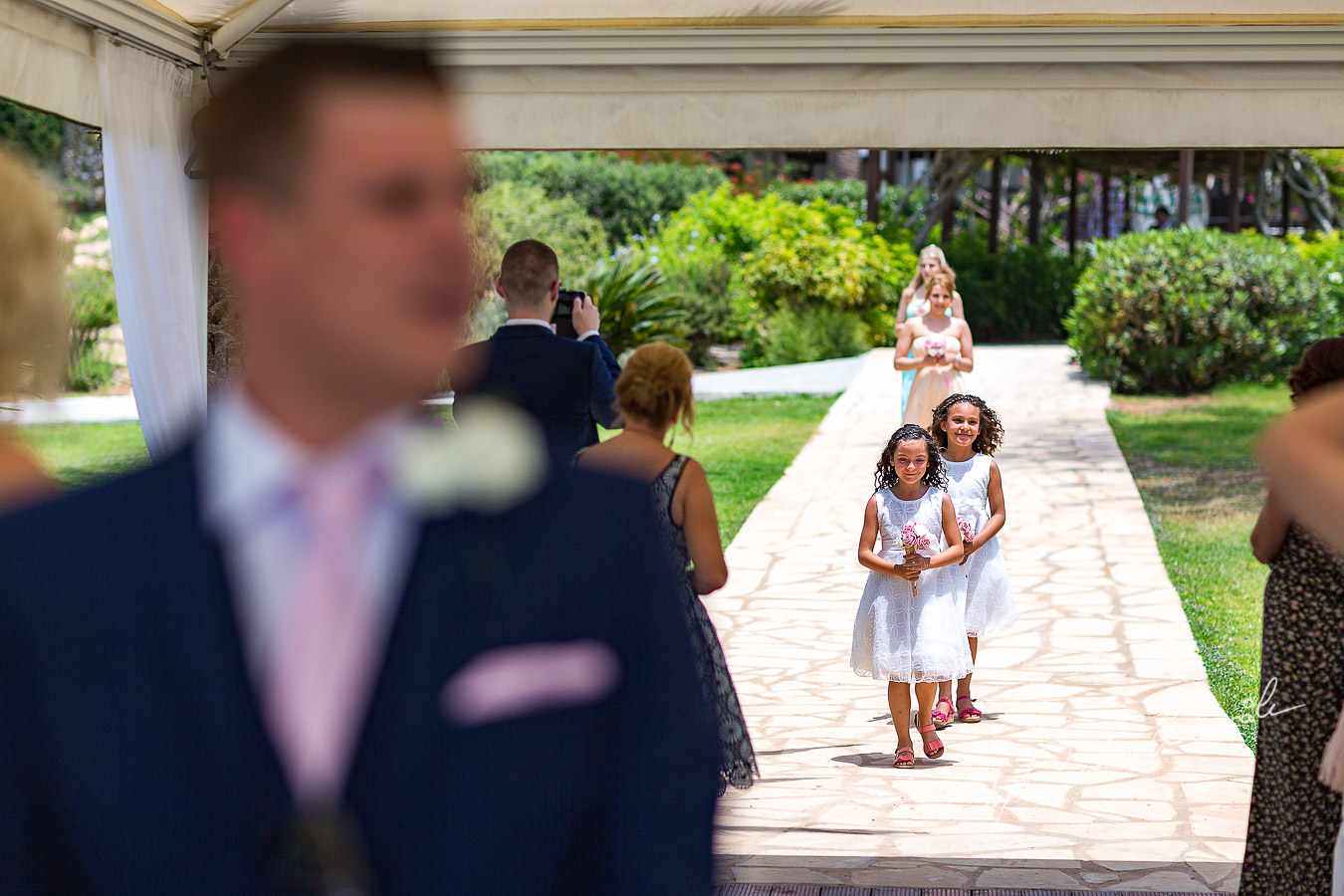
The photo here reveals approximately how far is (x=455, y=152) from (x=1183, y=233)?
783 inches

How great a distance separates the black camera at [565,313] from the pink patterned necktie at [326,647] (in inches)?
193

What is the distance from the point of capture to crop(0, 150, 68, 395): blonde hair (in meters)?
1.99

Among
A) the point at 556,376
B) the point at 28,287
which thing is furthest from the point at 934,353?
the point at 28,287

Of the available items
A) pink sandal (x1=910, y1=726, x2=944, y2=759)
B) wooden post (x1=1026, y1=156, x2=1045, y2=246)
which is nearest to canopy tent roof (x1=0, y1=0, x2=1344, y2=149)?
pink sandal (x1=910, y1=726, x2=944, y2=759)

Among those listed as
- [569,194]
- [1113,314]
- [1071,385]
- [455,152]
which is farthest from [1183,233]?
[455,152]

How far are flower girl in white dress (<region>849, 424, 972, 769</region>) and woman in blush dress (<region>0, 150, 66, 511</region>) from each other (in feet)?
13.1

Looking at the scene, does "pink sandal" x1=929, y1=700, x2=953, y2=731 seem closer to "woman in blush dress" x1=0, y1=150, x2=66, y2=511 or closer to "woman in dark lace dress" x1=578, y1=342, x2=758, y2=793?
"woman in dark lace dress" x1=578, y1=342, x2=758, y2=793

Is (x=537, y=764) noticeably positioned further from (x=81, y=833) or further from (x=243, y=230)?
(x=243, y=230)

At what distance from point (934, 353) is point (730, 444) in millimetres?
6296

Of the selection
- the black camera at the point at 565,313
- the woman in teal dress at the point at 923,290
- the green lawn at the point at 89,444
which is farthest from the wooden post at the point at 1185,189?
the black camera at the point at 565,313

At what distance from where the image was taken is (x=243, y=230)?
3.12 ft

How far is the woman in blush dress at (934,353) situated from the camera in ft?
33.8

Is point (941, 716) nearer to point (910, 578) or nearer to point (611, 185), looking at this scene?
point (910, 578)

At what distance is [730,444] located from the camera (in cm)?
1641
